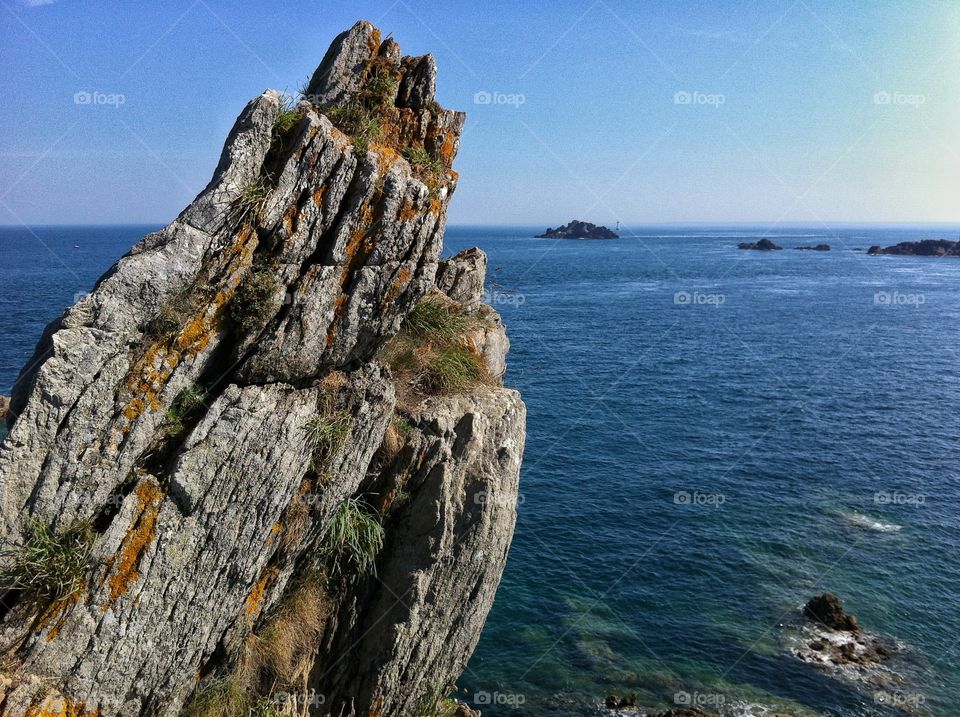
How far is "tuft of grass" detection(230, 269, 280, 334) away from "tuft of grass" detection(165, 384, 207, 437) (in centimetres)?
137

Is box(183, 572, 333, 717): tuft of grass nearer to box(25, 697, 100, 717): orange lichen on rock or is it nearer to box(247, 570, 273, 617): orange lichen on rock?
box(247, 570, 273, 617): orange lichen on rock

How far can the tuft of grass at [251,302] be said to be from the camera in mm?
12734

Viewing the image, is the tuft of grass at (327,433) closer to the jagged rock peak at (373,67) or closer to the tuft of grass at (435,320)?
the tuft of grass at (435,320)

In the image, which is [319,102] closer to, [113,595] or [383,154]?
[383,154]

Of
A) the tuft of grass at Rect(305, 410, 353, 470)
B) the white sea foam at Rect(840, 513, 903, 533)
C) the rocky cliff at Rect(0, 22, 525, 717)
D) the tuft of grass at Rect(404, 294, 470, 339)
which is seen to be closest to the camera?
the rocky cliff at Rect(0, 22, 525, 717)

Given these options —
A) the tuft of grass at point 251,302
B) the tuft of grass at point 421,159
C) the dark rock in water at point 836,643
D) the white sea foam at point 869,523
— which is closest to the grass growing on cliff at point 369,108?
the tuft of grass at point 421,159

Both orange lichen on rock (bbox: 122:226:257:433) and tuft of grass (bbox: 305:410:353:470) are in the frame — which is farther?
tuft of grass (bbox: 305:410:353:470)

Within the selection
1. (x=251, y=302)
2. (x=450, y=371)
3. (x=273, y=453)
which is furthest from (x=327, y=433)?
(x=450, y=371)

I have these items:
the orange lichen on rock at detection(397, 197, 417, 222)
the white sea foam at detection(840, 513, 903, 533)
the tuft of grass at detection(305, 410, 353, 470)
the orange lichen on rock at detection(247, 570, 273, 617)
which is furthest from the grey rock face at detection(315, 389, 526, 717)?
the white sea foam at detection(840, 513, 903, 533)

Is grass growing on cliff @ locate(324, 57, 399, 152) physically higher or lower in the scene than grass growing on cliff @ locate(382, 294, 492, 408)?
higher

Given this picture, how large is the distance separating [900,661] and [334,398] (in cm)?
2491

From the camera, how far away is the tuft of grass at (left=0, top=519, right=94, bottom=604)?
10.6m

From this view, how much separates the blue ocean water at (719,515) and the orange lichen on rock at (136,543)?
13302 millimetres

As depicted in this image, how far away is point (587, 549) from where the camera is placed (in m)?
32.9
